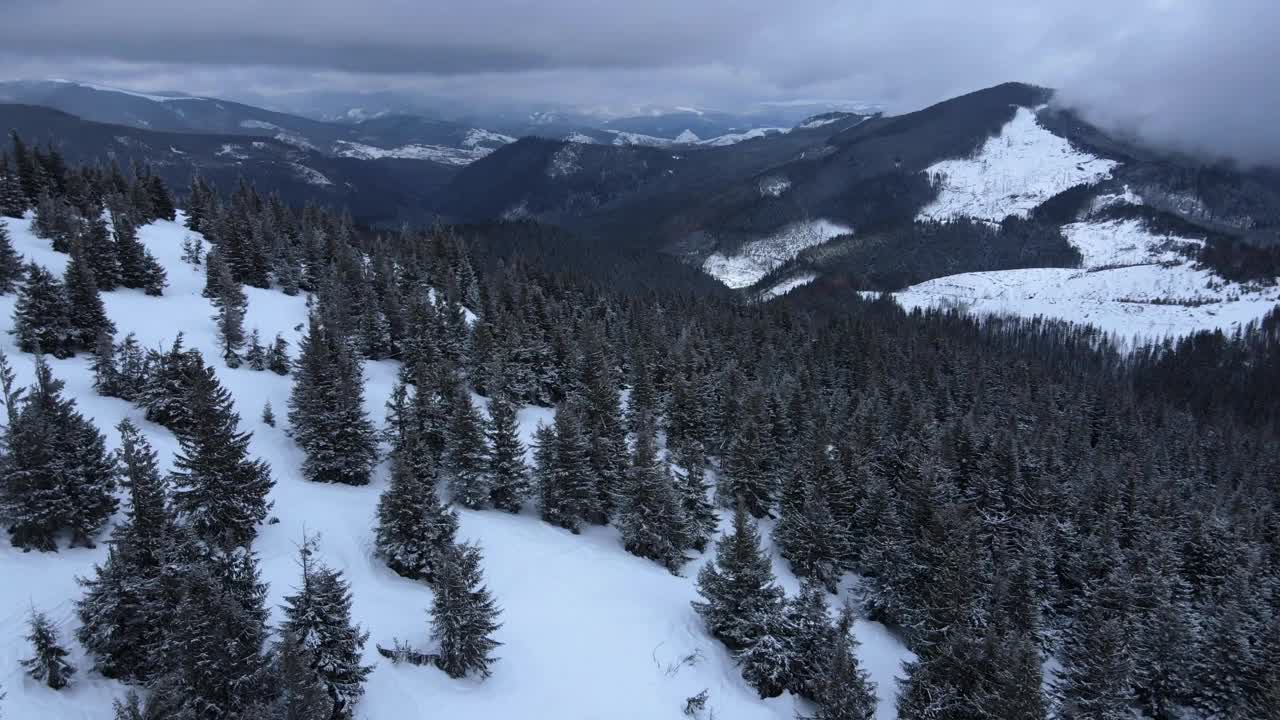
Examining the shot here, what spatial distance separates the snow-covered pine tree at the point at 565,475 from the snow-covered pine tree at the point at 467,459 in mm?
4253

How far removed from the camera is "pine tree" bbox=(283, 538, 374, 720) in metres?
23.6

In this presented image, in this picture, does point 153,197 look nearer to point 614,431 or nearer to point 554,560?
point 614,431

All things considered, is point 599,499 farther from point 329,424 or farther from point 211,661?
point 211,661

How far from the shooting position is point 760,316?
12344cm

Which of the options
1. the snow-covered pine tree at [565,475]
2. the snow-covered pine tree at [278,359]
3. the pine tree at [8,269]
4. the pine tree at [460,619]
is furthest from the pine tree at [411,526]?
the pine tree at [8,269]

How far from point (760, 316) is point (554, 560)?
9054 centimetres

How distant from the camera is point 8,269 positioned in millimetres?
54062

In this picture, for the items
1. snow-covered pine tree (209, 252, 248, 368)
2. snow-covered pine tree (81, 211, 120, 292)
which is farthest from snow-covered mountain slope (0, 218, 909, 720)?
snow-covered pine tree (81, 211, 120, 292)

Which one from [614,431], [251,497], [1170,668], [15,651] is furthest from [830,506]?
[15,651]

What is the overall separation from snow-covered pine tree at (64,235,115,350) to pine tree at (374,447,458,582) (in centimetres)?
3291

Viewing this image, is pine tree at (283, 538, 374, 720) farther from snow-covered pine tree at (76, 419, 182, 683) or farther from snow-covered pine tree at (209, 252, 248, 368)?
snow-covered pine tree at (209, 252, 248, 368)

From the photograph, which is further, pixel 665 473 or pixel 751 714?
pixel 665 473

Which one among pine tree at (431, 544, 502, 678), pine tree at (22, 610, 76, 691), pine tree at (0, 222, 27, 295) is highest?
pine tree at (0, 222, 27, 295)

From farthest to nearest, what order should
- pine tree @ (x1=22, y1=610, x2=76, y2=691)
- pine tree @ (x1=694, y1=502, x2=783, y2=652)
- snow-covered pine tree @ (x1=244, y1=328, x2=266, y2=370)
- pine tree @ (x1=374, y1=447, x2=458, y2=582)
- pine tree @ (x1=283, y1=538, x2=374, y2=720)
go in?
snow-covered pine tree @ (x1=244, y1=328, x2=266, y2=370) < pine tree @ (x1=694, y1=502, x2=783, y2=652) < pine tree @ (x1=374, y1=447, x2=458, y2=582) < pine tree @ (x1=283, y1=538, x2=374, y2=720) < pine tree @ (x1=22, y1=610, x2=76, y2=691)
